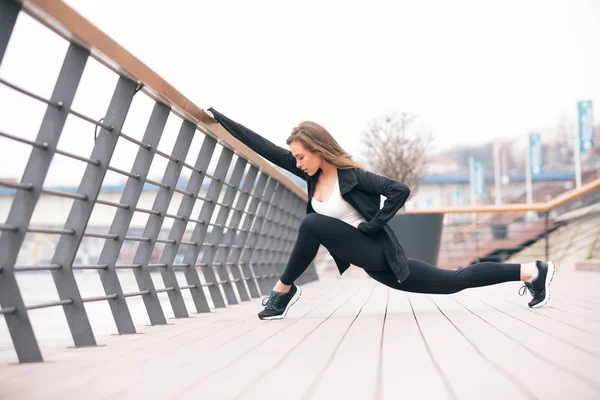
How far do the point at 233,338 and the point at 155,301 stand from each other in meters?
0.96

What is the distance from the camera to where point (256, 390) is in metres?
2.01

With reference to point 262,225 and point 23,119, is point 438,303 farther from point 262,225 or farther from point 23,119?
point 23,119


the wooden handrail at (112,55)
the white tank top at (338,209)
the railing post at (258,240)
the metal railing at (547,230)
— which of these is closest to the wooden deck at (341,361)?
the white tank top at (338,209)

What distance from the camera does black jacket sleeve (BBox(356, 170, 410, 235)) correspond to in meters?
4.12

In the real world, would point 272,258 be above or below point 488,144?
below

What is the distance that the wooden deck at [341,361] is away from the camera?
1.98m

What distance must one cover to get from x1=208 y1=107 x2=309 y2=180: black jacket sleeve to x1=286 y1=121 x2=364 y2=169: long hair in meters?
0.25

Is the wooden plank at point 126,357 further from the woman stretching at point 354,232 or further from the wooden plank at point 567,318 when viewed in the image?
the wooden plank at point 567,318

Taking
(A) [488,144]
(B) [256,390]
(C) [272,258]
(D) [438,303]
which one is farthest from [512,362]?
(A) [488,144]

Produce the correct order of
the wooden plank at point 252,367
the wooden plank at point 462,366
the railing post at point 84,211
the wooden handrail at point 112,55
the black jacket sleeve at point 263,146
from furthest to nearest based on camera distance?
the black jacket sleeve at point 263,146 → the railing post at point 84,211 → the wooden handrail at point 112,55 → the wooden plank at point 252,367 → the wooden plank at point 462,366

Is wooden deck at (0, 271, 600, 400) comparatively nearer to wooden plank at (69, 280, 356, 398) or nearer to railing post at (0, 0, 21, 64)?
wooden plank at (69, 280, 356, 398)

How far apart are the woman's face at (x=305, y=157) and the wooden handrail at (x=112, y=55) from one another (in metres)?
0.58

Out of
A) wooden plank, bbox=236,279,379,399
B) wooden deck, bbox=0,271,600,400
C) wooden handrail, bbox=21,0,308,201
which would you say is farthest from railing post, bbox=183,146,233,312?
wooden plank, bbox=236,279,379,399

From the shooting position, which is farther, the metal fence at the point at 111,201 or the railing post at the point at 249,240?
the railing post at the point at 249,240
